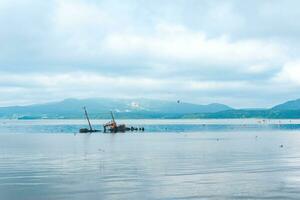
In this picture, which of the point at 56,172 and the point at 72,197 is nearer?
the point at 72,197

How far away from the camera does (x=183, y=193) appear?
3766 centimetres

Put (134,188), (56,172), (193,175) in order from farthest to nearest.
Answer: (56,172) < (193,175) < (134,188)

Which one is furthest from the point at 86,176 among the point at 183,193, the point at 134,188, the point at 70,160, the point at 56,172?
the point at 70,160

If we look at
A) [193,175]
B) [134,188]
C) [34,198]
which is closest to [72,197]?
[34,198]

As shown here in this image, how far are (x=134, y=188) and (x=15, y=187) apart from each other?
9.66m

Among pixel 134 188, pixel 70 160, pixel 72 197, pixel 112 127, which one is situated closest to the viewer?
pixel 72 197

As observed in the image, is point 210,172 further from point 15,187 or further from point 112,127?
point 112,127

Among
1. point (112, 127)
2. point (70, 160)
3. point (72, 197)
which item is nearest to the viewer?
point (72, 197)

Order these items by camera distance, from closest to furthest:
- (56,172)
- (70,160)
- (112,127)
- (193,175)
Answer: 1. (193,175)
2. (56,172)
3. (70,160)
4. (112,127)

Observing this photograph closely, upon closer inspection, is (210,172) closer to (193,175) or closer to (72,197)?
(193,175)

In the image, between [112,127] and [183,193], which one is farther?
[112,127]

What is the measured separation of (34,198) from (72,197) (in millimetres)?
2712

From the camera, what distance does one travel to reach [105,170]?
5375 cm

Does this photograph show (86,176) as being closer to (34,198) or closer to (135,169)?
(135,169)
